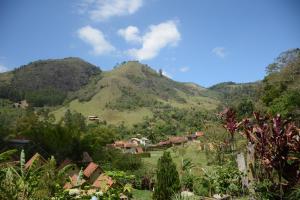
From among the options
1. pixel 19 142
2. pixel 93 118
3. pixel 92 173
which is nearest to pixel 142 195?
pixel 92 173

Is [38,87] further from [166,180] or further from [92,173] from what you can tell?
[166,180]

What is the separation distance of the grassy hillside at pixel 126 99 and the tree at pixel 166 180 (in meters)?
101

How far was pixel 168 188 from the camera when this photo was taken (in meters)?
23.7

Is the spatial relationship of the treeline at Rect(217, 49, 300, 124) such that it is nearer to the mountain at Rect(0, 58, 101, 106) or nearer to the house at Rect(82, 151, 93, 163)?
the house at Rect(82, 151, 93, 163)

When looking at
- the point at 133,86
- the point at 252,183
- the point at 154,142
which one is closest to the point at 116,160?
the point at 252,183

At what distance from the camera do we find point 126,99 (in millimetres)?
149125

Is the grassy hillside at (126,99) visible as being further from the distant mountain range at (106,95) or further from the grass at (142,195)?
the grass at (142,195)

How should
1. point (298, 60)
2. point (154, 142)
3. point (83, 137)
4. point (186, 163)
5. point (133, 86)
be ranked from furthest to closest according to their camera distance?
point (133, 86), point (154, 142), point (83, 137), point (298, 60), point (186, 163)

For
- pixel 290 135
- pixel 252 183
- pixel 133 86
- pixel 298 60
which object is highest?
pixel 133 86

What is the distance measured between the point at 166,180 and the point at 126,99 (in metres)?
126

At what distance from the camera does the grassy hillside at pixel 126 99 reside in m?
135

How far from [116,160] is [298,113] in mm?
20653

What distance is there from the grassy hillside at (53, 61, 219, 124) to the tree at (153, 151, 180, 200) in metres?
101

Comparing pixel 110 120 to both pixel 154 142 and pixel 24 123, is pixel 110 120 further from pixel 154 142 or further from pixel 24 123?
pixel 24 123
